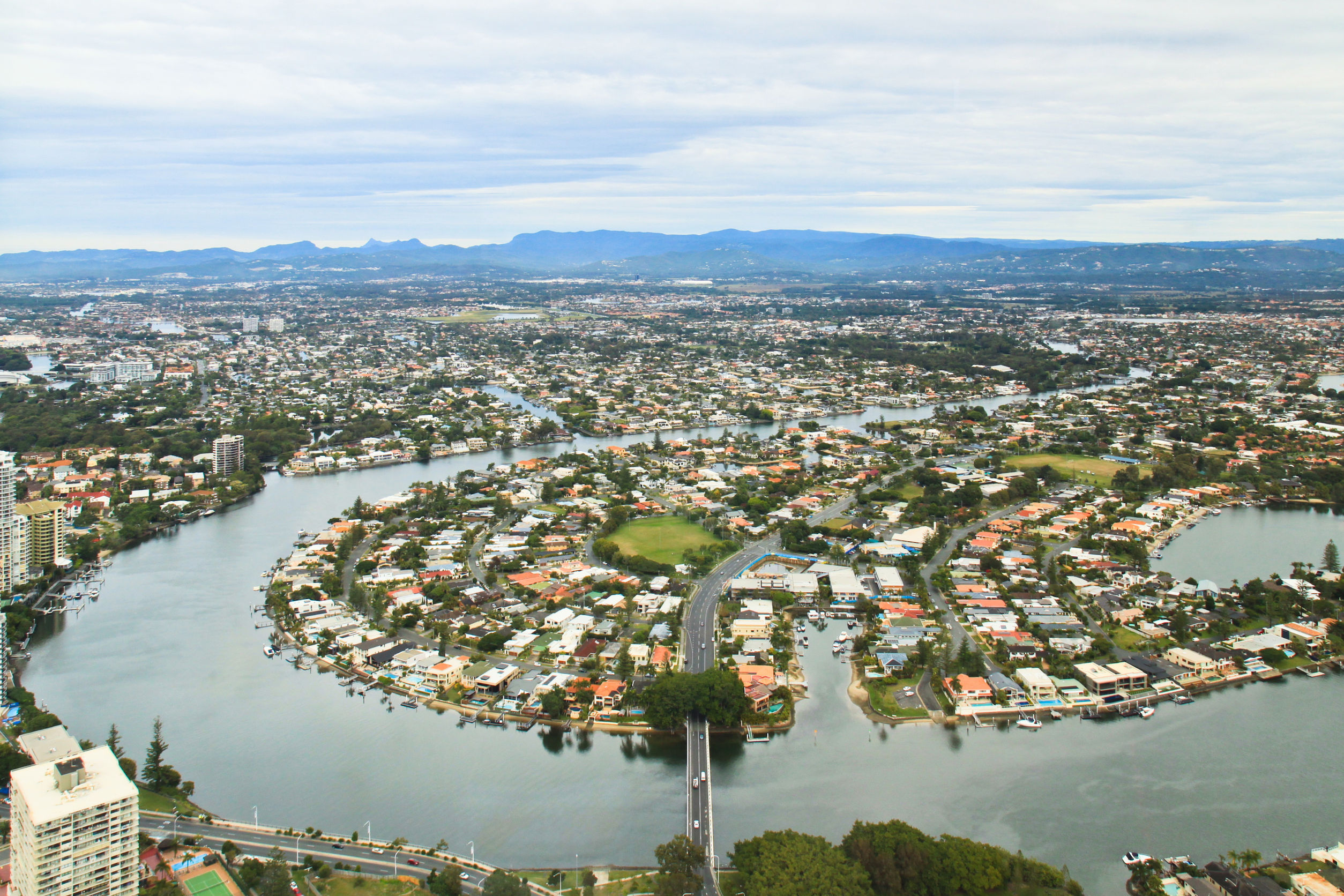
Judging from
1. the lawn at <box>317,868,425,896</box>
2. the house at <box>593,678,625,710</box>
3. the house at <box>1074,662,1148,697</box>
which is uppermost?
the house at <box>1074,662,1148,697</box>

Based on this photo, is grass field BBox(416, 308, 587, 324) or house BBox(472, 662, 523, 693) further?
grass field BBox(416, 308, 587, 324)

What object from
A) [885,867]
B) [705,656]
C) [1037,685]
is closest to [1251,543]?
[1037,685]

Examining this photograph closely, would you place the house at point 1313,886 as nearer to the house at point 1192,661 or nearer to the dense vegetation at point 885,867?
the dense vegetation at point 885,867

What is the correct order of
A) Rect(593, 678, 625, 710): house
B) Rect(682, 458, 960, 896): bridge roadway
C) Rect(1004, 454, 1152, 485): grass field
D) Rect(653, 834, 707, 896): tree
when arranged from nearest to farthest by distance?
1. Rect(653, 834, 707, 896): tree
2. Rect(682, 458, 960, 896): bridge roadway
3. Rect(593, 678, 625, 710): house
4. Rect(1004, 454, 1152, 485): grass field

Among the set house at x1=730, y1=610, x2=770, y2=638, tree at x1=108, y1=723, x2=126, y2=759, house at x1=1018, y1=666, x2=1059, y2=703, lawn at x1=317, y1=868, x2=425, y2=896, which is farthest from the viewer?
house at x1=730, y1=610, x2=770, y2=638

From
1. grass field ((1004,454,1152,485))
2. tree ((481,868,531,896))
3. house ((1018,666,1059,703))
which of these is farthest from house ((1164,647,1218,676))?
grass field ((1004,454,1152,485))

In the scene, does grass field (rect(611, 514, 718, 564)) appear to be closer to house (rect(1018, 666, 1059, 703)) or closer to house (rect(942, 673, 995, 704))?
house (rect(942, 673, 995, 704))
